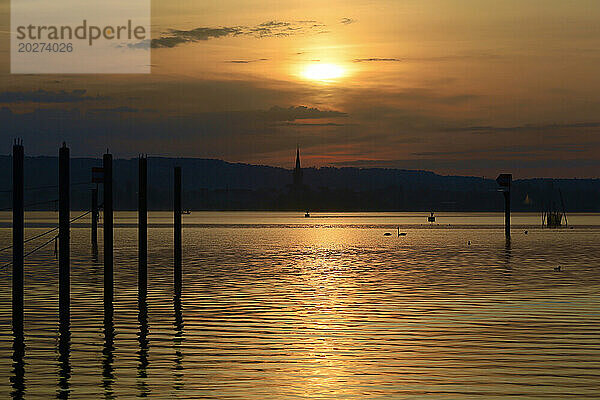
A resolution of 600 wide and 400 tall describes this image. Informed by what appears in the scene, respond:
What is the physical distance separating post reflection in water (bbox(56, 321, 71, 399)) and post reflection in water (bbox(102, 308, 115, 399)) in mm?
748

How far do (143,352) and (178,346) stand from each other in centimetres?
122

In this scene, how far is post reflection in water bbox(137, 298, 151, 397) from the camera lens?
1945 centimetres

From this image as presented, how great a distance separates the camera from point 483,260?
65.4 m

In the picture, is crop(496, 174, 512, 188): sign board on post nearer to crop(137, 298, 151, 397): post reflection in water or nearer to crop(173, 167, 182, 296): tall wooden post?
crop(173, 167, 182, 296): tall wooden post

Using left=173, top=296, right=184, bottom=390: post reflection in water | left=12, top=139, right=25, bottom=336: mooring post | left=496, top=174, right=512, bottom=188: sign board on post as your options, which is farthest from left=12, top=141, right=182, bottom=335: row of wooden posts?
left=496, top=174, right=512, bottom=188: sign board on post

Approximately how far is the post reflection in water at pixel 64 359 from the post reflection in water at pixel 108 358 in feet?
2.46

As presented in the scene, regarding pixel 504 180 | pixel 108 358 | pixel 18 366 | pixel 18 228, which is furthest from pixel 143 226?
pixel 504 180

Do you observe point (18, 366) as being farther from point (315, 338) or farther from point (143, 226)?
point (143, 226)

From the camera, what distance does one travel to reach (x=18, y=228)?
28.2 m

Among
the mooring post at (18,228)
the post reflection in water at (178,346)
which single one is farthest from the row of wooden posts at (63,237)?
the post reflection in water at (178,346)

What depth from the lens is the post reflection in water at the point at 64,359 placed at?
19.1 m

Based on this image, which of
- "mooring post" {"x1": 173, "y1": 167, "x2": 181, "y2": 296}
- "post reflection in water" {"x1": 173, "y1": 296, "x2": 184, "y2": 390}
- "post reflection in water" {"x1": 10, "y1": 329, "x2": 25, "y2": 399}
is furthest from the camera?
"mooring post" {"x1": 173, "y1": 167, "x2": 181, "y2": 296}

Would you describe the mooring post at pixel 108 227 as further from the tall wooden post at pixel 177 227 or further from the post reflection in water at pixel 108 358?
the tall wooden post at pixel 177 227

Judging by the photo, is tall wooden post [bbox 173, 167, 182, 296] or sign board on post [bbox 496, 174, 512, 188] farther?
sign board on post [bbox 496, 174, 512, 188]
